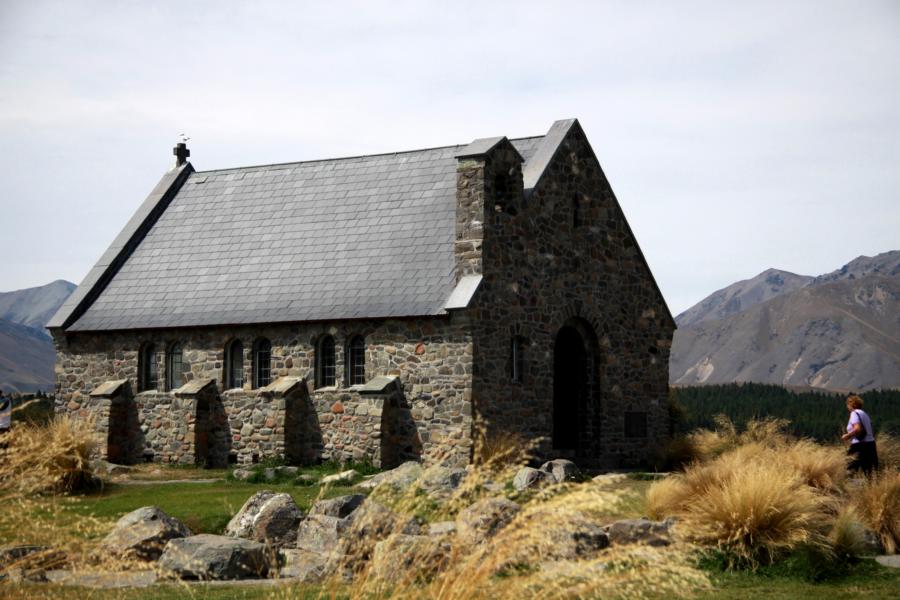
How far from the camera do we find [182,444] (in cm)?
3306

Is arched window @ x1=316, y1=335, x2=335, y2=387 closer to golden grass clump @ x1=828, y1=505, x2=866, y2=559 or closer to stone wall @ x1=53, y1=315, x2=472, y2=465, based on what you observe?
stone wall @ x1=53, y1=315, x2=472, y2=465

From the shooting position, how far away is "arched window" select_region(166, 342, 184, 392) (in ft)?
111

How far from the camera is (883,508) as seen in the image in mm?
17078

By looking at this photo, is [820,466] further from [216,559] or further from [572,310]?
[572,310]

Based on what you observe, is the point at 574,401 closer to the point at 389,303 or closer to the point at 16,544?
the point at 389,303

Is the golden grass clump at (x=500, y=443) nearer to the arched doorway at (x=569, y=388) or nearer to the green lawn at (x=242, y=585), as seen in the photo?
the arched doorway at (x=569, y=388)

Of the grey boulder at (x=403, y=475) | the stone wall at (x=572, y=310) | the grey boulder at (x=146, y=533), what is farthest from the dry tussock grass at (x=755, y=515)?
the stone wall at (x=572, y=310)

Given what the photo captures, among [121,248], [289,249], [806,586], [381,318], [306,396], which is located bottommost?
Result: [806,586]

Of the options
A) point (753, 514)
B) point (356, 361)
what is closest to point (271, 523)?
point (753, 514)

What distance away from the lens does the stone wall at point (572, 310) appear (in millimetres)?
29406

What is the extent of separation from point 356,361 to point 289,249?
4.60 meters

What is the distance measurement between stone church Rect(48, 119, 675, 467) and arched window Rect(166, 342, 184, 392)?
1.7 inches

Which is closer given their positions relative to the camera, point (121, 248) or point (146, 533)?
point (146, 533)

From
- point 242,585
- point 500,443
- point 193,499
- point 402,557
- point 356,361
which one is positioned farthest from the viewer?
point 356,361
